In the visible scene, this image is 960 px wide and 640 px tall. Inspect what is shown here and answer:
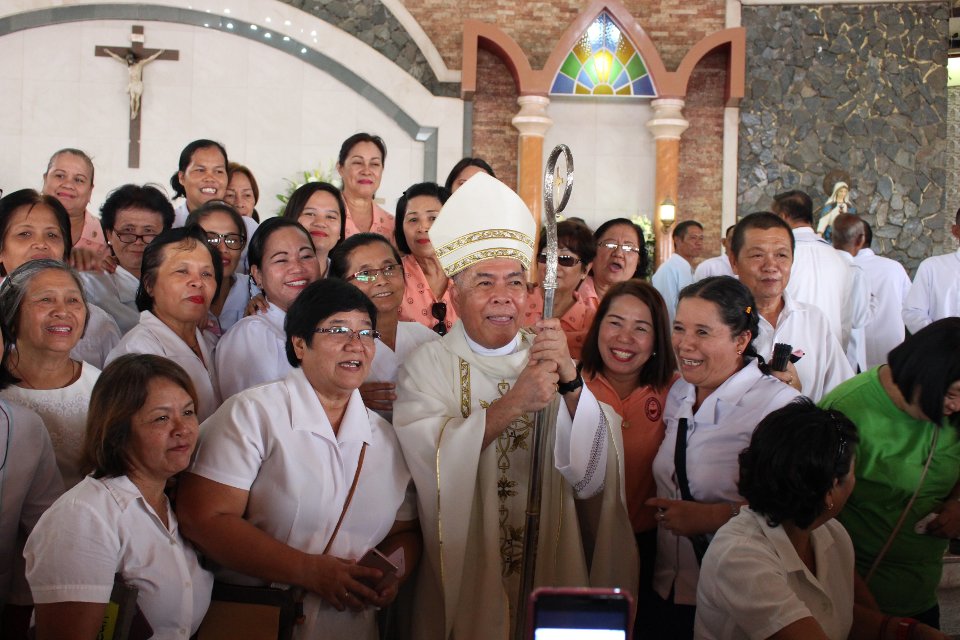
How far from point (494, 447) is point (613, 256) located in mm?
1874

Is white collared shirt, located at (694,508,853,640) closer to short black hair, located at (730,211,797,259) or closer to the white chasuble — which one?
the white chasuble

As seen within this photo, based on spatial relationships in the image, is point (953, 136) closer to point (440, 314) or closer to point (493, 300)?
point (440, 314)

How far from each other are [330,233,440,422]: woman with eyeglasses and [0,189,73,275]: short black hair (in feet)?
3.55

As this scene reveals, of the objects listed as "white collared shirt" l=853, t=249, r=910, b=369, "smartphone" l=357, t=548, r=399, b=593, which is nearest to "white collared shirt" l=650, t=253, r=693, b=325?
"white collared shirt" l=853, t=249, r=910, b=369

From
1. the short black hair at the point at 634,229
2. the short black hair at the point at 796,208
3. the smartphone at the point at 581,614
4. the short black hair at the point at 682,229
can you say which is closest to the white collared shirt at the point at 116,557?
the smartphone at the point at 581,614

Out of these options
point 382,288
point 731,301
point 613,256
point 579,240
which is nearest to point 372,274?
point 382,288

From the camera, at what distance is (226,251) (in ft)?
12.3

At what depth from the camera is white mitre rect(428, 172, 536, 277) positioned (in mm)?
2916

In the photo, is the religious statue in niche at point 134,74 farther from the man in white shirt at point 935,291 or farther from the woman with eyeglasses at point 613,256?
the man in white shirt at point 935,291

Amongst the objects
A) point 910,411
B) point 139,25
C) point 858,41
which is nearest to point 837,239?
point 910,411

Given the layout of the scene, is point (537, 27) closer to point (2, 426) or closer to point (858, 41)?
point (858, 41)

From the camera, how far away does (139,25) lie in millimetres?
9242

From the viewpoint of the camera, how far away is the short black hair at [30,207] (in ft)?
11.2

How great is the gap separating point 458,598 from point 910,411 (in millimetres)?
1430
